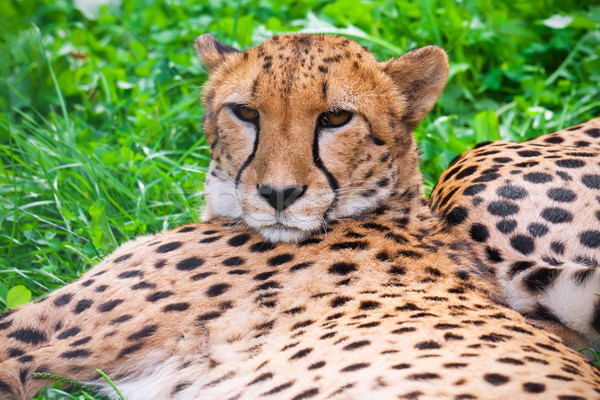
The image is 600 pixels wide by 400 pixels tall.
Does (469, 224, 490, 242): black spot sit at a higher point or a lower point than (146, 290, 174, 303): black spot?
higher

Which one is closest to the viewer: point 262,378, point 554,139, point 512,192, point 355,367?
point 355,367

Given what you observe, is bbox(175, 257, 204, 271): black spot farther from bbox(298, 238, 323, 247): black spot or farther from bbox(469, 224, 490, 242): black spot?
bbox(469, 224, 490, 242): black spot

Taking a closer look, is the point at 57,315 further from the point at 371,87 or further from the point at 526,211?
the point at 526,211

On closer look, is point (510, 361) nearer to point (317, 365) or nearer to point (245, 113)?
point (317, 365)

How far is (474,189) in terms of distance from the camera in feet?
8.89

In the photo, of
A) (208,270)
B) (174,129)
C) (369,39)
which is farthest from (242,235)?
(369,39)

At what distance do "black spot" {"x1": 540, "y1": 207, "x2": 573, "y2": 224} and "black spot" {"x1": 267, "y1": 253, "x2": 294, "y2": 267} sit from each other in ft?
2.90

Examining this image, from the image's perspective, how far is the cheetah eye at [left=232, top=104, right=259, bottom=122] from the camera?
2.40 m

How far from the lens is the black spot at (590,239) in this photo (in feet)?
8.13

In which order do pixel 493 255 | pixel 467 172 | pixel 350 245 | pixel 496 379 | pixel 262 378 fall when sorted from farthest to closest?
pixel 467 172
pixel 493 255
pixel 350 245
pixel 262 378
pixel 496 379

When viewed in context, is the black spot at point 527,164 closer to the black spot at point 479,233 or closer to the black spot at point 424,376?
the black spot at point 479,233

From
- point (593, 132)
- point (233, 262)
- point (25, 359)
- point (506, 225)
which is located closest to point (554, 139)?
point (593, 132)

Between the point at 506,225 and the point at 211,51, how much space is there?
1.19m

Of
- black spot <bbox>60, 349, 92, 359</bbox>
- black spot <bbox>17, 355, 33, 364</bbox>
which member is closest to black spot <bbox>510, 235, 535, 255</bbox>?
black spot <bbox>60, 349, 92, 359</bbox>
